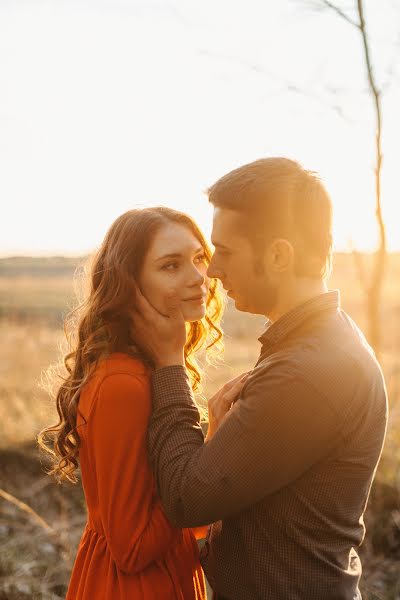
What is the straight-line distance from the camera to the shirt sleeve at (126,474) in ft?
6.29

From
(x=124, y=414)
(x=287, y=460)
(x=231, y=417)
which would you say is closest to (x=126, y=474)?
(x=124, y=414)

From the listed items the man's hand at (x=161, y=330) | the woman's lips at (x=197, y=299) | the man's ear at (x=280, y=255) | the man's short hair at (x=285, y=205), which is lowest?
the man's hand at (x=161, y=330)

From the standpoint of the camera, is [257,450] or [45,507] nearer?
[257,450]

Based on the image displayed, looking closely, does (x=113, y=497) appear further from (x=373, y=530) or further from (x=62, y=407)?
(x=373, y=530)

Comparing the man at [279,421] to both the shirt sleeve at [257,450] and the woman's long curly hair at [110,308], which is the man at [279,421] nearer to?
the shirt sleeve at [257,450]

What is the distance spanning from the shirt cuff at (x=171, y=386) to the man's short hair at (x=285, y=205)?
0.49 meters

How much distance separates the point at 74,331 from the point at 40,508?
3.10 metres

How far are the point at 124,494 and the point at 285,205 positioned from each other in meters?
1.01

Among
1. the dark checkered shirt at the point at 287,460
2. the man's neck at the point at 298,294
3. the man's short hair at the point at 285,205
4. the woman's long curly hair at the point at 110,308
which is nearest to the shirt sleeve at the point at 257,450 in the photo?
the dark checkered shirt at the point at 287,460

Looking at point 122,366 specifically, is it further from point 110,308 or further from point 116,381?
point 110,308

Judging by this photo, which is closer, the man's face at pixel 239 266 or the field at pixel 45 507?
the man's face at pixel 239 266

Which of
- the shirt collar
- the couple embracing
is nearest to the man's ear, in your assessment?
the couple embracing

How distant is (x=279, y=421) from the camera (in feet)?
5.38

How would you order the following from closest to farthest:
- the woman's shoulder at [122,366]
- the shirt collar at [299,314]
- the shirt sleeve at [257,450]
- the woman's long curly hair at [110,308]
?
the shirt sleeve at [257,450] → the shirt collar at [299,314] → the woman's shoulder at [122,366] → the woman's long curly hair at [110,308]
